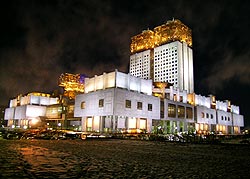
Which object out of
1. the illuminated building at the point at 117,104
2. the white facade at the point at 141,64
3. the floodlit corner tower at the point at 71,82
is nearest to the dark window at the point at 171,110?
the illuminated building at the point at 117,104

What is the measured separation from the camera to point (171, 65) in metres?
156

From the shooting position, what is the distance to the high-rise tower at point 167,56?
504 feet

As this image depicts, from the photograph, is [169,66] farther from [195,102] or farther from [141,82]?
[141,82]

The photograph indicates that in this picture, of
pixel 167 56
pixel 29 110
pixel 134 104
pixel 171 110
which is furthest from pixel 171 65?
pixel 29 110

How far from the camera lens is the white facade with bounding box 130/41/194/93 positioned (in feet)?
498

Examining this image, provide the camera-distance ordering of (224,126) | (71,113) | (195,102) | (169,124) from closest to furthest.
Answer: (169,124) < (71,113) < (195,102) < (224,126)

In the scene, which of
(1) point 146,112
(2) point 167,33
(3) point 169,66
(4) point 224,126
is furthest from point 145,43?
(1) point 146,112

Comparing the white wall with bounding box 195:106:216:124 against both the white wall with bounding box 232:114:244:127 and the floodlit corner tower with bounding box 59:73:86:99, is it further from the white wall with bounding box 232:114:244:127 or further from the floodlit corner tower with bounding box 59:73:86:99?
the floodlit corner tower with bounding box 59:73:86:99

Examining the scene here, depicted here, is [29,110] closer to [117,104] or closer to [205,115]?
[117,104]

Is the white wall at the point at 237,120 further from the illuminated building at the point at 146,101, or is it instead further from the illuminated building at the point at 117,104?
the illuminated building at the point at 117,104

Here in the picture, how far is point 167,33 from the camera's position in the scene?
168m

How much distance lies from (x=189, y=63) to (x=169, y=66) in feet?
53.7

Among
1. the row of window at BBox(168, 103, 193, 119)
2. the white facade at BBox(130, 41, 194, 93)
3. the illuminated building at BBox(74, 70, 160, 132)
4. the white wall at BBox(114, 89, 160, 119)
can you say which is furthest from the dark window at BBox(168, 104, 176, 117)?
the white facade at BBox(130, 41, 194, 93)

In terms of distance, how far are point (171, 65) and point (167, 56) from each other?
317 inches
